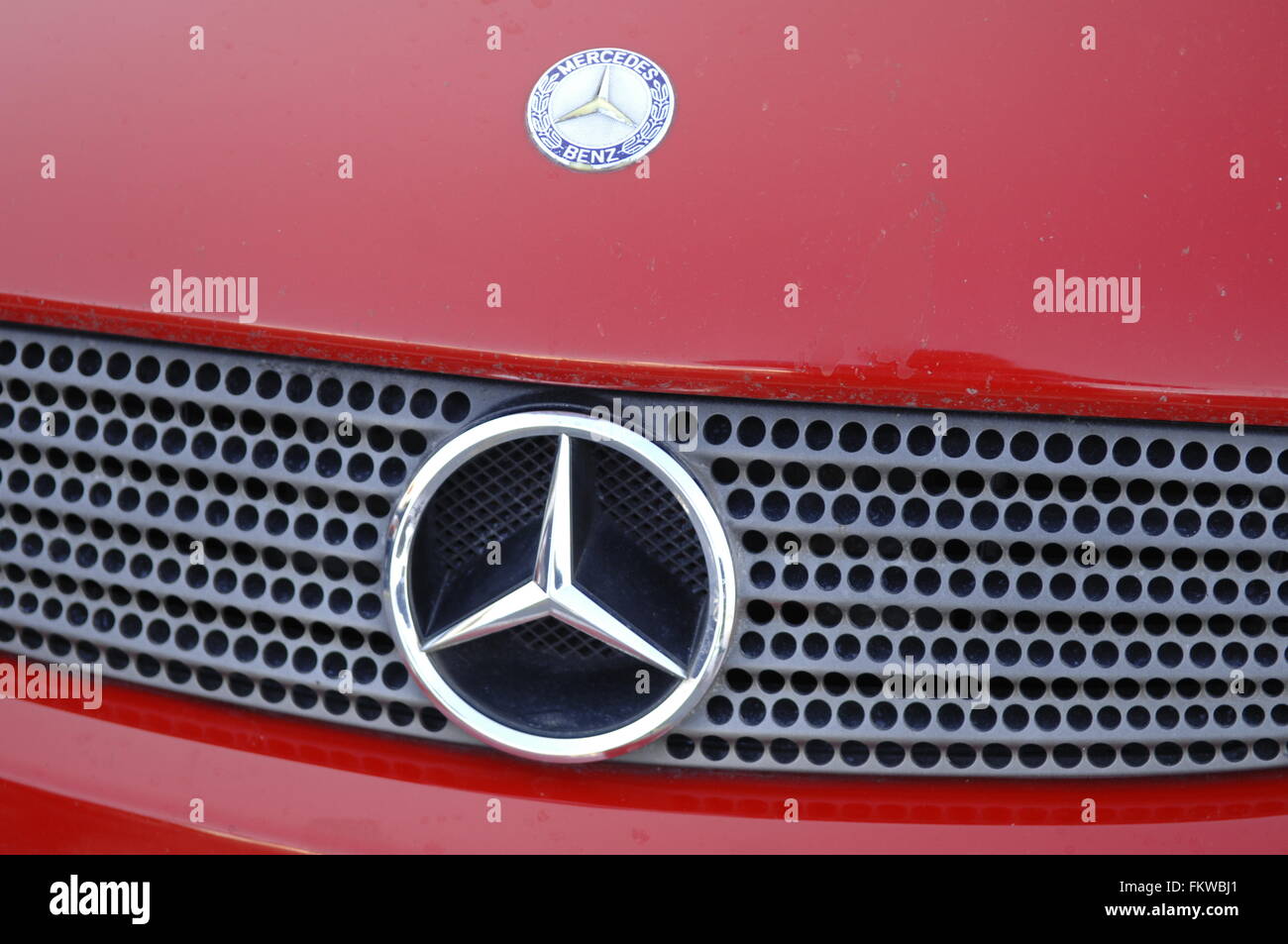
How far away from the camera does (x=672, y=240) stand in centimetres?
132

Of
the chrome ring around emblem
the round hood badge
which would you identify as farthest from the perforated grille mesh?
the round hood badge

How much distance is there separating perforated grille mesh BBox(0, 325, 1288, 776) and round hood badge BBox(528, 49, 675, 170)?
0.95ft

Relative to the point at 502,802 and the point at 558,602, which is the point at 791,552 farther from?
the point at 502,802

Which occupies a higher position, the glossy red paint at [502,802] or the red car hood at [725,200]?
the red car hood at [725,200]

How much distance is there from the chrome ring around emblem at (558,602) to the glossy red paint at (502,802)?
0.29 ft

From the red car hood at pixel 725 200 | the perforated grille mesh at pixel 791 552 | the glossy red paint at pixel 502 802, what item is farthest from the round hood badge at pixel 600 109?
the glossy red paint at pixel 502 802

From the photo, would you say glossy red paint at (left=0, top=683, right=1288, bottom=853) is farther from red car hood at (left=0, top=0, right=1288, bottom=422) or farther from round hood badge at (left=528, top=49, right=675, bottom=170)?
round hood badge at (left=528, top=49, right=675, bottom=170)

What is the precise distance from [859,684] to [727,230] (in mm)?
611

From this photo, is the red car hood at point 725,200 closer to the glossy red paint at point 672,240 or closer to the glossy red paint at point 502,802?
the glossy red paint at point 672,240

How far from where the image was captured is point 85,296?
1440 millimetres

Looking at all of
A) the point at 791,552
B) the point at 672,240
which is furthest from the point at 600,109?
the point at 791,552

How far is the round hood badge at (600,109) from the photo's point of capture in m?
1.35

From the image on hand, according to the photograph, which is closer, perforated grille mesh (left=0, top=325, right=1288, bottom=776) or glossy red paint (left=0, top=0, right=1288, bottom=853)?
glossy red paint (left=0, top=0, right=1288, bottom=853)

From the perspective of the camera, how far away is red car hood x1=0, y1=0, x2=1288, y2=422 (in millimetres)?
1295
